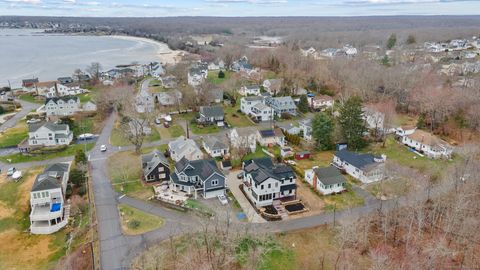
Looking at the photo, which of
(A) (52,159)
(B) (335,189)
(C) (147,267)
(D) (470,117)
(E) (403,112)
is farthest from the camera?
(E) (403,112)

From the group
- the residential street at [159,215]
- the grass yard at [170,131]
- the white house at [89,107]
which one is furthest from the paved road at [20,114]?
the residential street at [159,215]

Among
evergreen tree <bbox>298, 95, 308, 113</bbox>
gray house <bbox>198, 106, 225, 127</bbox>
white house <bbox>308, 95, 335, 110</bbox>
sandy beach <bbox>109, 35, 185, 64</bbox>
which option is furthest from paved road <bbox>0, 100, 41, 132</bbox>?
sandy beach <bbox>109, 35, 185, 64</bbox>

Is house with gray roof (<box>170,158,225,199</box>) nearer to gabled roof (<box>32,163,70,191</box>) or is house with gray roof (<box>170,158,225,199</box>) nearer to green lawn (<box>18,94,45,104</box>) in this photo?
gabled roof (<box>32,163,70,191</box>)

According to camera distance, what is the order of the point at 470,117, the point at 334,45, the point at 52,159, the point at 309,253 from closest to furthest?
1. the point at 309,253
2. the point at 52,159
3. the point at 470,117
4. the point at 334,45

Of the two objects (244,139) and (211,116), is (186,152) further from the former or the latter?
(211,116)

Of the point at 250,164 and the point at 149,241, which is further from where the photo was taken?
the point at 250,164

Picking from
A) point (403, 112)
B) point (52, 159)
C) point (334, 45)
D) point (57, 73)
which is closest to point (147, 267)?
point (52, 159)

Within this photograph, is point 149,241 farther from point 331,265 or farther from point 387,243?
point 387,243

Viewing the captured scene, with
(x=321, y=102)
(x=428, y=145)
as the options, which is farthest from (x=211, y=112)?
(x=428, y=145)
